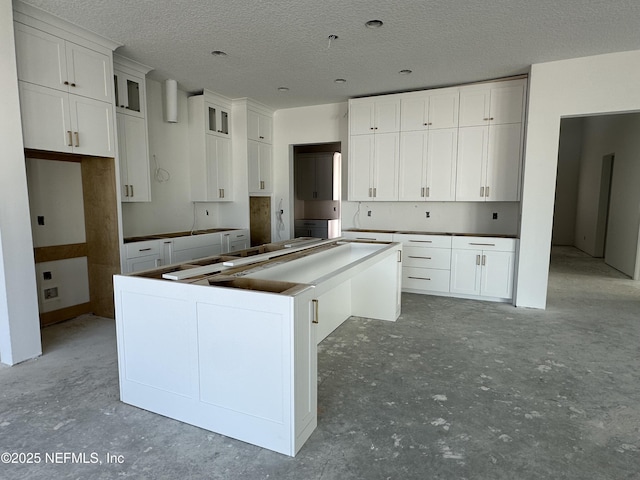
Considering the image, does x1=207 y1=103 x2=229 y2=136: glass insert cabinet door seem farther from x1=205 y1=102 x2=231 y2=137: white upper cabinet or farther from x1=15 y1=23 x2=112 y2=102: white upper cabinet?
x1=15 y1=23 x2=112 y2=102: white upper cabinet

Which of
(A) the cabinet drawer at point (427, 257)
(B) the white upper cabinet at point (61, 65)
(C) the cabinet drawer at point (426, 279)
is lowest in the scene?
(C) the cabinet drawer at point (426, 279)

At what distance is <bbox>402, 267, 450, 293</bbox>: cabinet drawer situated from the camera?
4.82m

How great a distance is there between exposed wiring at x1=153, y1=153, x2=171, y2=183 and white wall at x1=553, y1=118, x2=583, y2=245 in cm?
922

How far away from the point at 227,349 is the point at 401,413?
44.5 inches

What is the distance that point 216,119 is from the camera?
519cm

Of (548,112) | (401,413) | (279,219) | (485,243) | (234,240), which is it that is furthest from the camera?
(279,219)

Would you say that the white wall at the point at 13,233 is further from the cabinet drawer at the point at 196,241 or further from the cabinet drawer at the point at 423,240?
the cabinet drawer at the point at 423,240

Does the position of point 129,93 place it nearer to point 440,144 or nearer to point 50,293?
point 50,293

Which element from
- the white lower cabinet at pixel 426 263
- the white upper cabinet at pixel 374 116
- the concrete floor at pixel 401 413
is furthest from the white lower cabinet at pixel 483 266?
the white upper cabinet at pixel 374 116

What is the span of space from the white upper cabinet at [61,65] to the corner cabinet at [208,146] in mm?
1561

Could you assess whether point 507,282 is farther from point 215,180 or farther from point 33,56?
point 33,56

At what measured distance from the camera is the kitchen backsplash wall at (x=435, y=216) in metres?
4.99

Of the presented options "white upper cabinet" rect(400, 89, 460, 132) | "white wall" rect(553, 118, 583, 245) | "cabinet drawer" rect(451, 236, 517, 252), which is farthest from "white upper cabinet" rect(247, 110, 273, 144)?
"white wall" rect(553, 118, 583, 245)

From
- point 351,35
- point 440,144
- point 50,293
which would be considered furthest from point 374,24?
point 50,293
